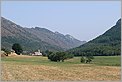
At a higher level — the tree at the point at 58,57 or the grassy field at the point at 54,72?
the tree at the point at 58,57

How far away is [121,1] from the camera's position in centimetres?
728

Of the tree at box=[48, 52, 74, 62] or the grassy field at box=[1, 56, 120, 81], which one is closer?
the grassy field at box=[1, 56, 120, 81]

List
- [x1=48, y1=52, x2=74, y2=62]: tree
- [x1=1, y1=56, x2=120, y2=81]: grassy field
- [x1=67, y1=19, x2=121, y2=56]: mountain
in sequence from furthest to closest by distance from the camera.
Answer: [x1=67, y1=19, x2=121, y2=56]: mountain
[x1=48, y1=52, x2=74, y2=62]: tree
[x1=1, y1=56, x2=120, y2=81]: grassy field

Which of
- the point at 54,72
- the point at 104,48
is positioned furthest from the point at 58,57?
the point at 104,48

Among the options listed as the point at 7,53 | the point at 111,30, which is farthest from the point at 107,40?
the point at 7,53

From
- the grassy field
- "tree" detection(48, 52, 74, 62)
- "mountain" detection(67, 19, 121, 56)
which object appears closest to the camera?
the grassy field

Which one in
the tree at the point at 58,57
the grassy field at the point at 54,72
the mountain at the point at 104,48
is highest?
the mountain at the point at 104,48

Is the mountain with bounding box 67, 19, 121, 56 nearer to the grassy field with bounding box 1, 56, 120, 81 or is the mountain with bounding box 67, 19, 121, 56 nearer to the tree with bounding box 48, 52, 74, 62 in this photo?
the tree with bounding box 48, 52, 74, 62

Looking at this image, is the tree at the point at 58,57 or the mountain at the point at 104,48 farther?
the mountain at the point at 104,48

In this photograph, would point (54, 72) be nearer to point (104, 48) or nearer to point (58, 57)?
point (58, 57)

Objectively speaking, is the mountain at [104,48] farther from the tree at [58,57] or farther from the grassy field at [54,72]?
the grassy field at [54,72]

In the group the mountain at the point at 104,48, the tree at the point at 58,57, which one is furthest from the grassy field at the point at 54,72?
the tree at the point at 58,57

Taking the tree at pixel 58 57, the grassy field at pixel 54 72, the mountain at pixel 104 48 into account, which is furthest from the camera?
the mountain at pixel 104 48

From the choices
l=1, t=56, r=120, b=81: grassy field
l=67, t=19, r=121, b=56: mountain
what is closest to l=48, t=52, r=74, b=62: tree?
l=67, t=19, r=121, b=56: mountain
